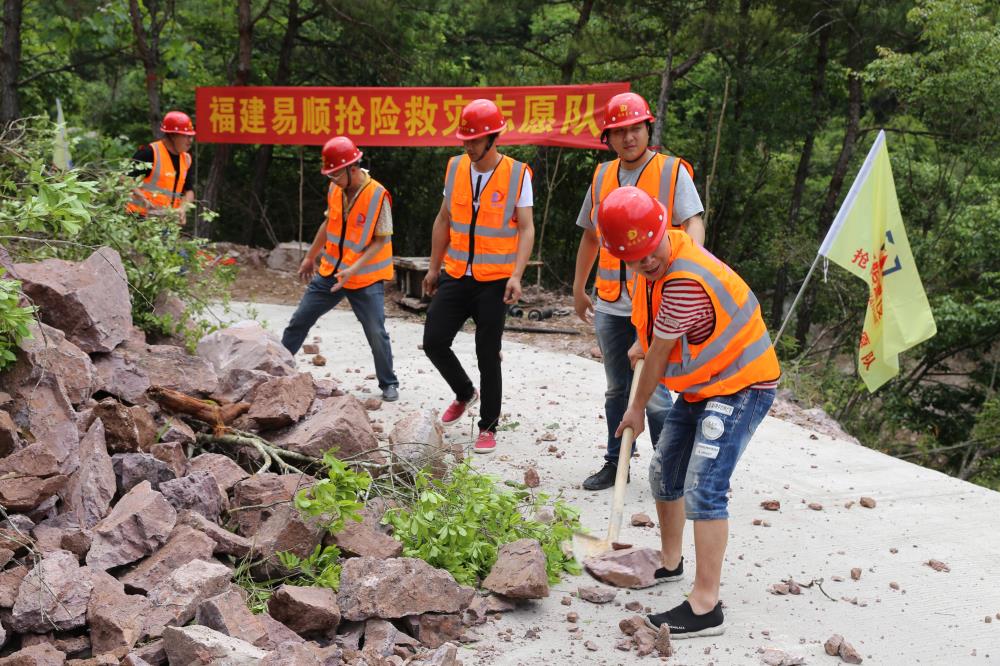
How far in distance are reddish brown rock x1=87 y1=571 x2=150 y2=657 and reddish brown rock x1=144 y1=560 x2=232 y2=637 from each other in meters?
0.04

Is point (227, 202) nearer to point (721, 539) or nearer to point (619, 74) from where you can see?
point (619, 74)

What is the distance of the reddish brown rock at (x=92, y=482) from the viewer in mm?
3725

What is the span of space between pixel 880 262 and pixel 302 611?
20.0ft

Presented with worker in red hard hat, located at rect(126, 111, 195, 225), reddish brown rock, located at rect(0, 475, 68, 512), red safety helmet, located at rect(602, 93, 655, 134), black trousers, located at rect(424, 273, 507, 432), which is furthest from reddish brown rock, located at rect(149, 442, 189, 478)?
worker in red hard hat, located at rect(126, 111, 195, 225)

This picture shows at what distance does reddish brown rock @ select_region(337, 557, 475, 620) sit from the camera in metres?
3.53

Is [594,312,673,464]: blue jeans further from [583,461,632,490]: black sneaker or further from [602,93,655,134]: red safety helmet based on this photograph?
[602,93,655,134]: red safety helmet

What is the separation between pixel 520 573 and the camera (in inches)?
151

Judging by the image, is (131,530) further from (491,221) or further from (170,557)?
(491,221)

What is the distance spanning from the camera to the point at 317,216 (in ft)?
62.1

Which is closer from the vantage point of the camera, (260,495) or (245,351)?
(260,495)

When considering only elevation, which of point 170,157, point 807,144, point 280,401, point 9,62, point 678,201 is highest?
point 9,62

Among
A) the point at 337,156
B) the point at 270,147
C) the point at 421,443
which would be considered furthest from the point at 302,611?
the point at 270,147

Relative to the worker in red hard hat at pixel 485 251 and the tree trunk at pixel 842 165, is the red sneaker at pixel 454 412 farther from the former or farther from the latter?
the tree trunk at pixel 842 165

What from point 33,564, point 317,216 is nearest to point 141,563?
point 33,564
